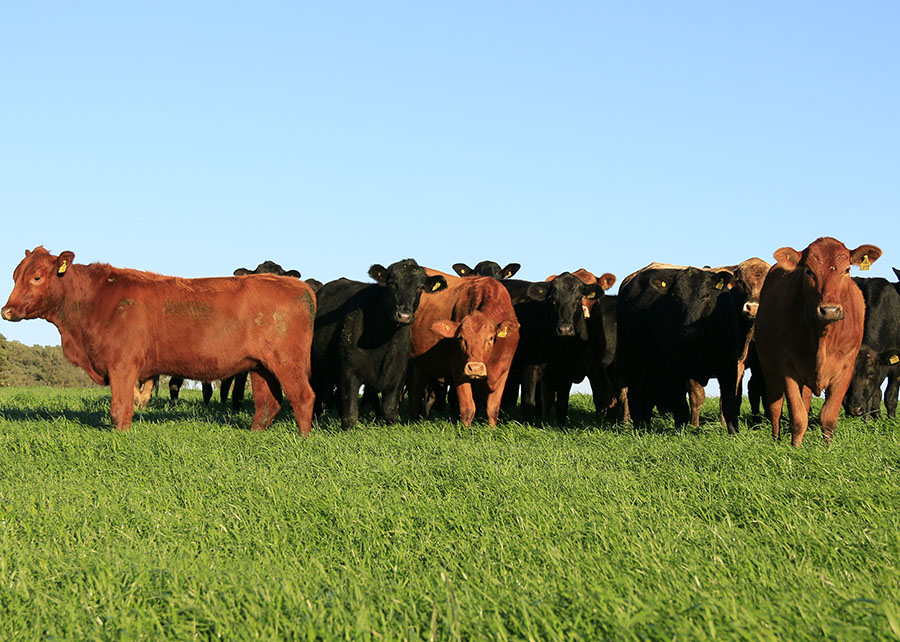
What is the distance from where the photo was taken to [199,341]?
1114 centimetres

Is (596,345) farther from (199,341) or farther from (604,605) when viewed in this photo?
(604,605)

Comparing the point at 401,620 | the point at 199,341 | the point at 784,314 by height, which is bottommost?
the point at 401,620

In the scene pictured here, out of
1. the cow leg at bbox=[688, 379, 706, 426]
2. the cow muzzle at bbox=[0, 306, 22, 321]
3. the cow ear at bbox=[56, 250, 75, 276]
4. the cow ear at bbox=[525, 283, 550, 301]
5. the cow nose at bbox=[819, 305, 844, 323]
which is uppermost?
the cow ear at bbox=[525, 283, 550, 301]

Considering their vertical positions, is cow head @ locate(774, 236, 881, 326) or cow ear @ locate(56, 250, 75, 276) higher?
cow head @ locate(774, 236, 881, 326)

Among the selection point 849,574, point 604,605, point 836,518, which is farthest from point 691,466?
point 604,605

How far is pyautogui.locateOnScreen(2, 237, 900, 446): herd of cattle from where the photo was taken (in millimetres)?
10922

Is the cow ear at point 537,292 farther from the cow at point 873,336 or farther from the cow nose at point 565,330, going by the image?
the cow at point 873,336

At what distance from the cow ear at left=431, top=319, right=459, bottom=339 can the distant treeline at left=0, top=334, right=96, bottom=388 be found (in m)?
26.6

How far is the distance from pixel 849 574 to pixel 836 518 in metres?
1.38

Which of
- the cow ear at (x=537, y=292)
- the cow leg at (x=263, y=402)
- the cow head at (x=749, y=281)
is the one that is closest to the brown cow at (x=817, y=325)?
the cow head at (x=749, y=281)

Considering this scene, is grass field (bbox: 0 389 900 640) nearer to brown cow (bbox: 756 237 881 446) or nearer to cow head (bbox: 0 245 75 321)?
brown cow (bbox: 756 237 881 446)

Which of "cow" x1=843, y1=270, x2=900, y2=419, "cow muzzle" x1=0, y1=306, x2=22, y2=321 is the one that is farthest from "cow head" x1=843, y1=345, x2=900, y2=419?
"cow muzzle" x1=0, y1=306, x2=22, y2=321

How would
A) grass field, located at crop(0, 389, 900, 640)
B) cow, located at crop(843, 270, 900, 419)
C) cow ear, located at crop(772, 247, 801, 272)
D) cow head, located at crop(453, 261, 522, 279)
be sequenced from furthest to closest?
cow head, located at crop(453, 261, 522, 279) → cow, located at crop(843, 270, 900, 419) → cow ear, located at crop(772, 247, 801, 272) → grass field, located at crop(0, 389, 900, 640)

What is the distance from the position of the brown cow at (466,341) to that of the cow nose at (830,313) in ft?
13.5
